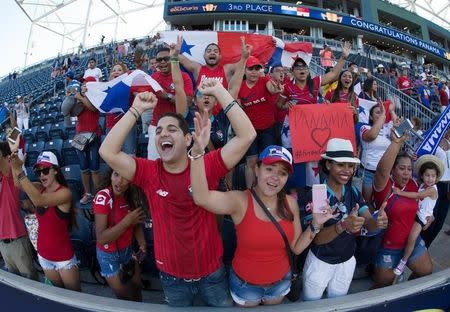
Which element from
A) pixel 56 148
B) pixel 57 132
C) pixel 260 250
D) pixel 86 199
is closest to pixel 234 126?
pixel 260 250

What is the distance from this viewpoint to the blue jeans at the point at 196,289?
2.22m

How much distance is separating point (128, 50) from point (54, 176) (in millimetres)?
21340

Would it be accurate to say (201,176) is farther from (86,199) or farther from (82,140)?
(82,140)

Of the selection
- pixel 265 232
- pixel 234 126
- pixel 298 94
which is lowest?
pixel 265 232

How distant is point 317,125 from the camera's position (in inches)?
142

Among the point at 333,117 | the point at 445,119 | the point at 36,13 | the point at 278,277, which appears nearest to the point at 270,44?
the point at 333,117

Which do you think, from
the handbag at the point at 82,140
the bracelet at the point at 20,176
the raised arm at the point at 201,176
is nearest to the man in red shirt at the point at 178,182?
the raised arm at the point at 201,176

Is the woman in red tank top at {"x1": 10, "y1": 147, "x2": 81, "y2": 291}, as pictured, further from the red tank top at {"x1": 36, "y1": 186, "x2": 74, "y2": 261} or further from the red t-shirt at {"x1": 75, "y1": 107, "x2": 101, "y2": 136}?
the red t-shirt at {"x1": 75, "y1": 107, "x2": 101, "y2": 136}

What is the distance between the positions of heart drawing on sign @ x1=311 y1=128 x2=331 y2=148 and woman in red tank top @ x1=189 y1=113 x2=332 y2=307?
146 centimetres

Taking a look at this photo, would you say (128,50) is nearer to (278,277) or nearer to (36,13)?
(278,277)

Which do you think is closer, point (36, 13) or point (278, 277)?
point (278, 277)

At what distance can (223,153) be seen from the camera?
211 cm

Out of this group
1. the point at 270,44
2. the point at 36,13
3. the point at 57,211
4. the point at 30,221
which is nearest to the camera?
the point at 57,211

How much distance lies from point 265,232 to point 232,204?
0.93ft
